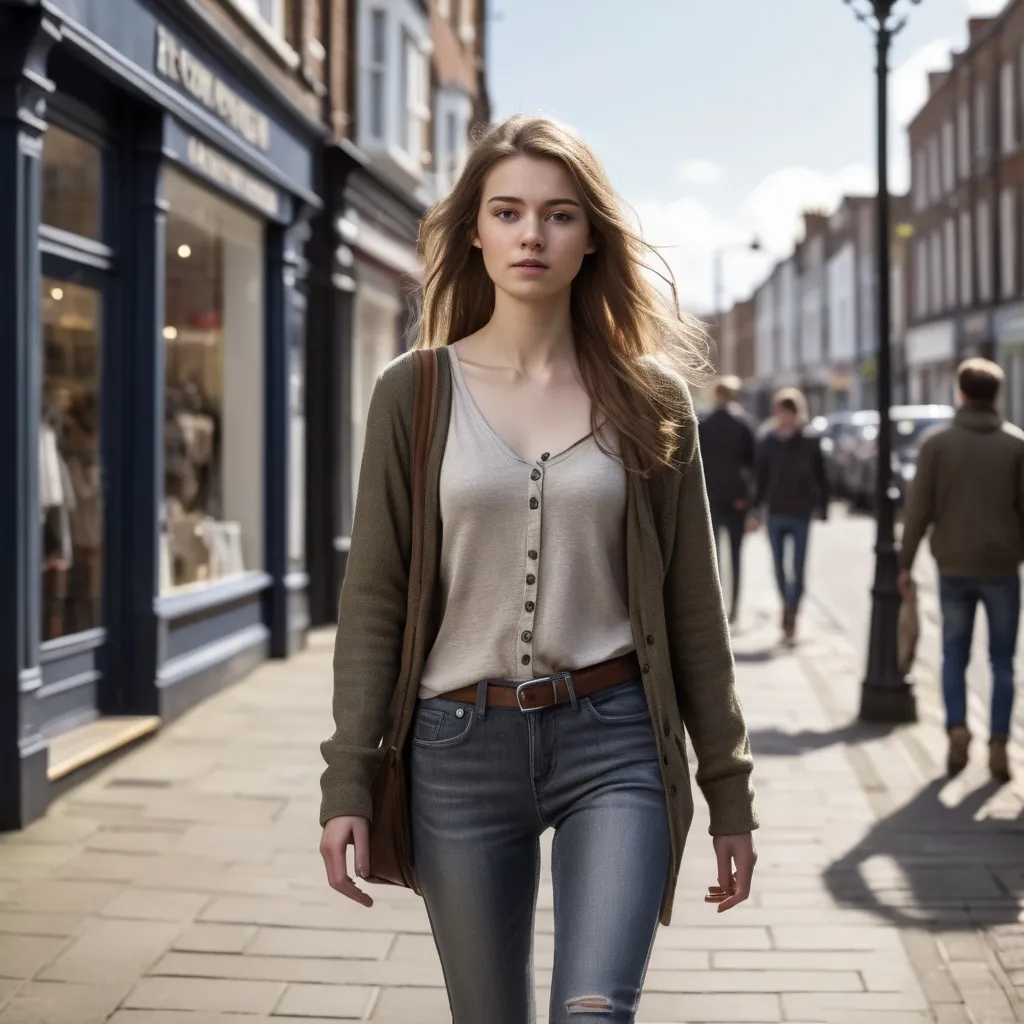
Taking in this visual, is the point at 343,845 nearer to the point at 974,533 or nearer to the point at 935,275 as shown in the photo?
the point at 974,533

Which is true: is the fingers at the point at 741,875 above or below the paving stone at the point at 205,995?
above

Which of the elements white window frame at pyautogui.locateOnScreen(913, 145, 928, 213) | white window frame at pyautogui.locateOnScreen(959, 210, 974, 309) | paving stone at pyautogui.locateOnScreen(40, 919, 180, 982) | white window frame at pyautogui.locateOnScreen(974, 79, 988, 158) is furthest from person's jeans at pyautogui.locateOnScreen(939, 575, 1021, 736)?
white window frame at pyautogui.locateOnScreen(913, 145, 928, 213)

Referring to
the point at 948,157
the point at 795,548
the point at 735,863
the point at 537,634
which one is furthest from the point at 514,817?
the point at 948,157

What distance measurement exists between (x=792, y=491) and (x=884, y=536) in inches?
118

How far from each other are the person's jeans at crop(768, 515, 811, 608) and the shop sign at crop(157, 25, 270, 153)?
4.68m

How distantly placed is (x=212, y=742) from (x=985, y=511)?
3.98 m

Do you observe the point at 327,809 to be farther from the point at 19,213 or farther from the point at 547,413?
the point at 19,213

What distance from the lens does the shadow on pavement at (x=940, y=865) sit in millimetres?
5332

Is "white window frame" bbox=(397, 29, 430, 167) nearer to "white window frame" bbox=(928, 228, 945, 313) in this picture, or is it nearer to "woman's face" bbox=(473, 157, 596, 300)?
"woman's face" bbox=(473, 157, 596, 300)

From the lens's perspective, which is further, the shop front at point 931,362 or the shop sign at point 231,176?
A: the shop front at point 931,362

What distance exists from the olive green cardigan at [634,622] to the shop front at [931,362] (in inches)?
1742

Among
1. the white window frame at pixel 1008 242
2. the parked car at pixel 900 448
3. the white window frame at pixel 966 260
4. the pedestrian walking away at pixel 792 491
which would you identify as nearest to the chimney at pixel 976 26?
the white window frame at pixel 966 260

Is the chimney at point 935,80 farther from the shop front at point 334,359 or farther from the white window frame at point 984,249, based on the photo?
the shop front at point 334,359

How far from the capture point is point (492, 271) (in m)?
2.68
